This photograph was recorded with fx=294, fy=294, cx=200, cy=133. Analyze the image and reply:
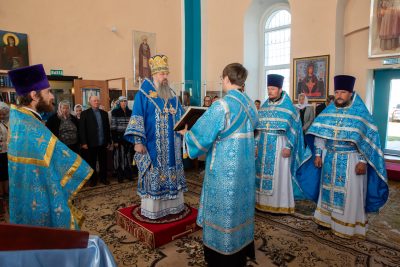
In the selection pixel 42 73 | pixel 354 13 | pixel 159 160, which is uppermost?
pixel 354 13

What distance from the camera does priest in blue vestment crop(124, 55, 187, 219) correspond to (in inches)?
127

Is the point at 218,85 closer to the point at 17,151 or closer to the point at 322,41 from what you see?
the point at 322,41

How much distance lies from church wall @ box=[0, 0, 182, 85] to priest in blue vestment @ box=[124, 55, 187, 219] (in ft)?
18.9

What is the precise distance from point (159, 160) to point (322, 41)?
6.04 m

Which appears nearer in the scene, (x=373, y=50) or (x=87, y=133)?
(x=87, y=133)

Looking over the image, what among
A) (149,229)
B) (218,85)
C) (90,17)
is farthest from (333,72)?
(90,17)

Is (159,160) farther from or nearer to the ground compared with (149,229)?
farther from the ground

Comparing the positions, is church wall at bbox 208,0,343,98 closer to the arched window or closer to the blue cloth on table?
the arched window

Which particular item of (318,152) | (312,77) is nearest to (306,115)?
(312,77)

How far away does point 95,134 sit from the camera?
550 cm

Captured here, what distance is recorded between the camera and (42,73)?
2.11 metres

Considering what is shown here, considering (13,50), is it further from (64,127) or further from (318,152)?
(318,152)

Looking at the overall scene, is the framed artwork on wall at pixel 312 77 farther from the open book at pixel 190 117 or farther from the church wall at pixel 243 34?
the open book at pixel 190 117

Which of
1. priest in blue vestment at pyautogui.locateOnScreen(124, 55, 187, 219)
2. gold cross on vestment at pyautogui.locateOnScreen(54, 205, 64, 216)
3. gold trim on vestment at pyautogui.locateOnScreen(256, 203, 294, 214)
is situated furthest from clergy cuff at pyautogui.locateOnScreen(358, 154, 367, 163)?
gold cross on vestment at pyautogui.locateOnScreen(54, 205, 64, 216)
